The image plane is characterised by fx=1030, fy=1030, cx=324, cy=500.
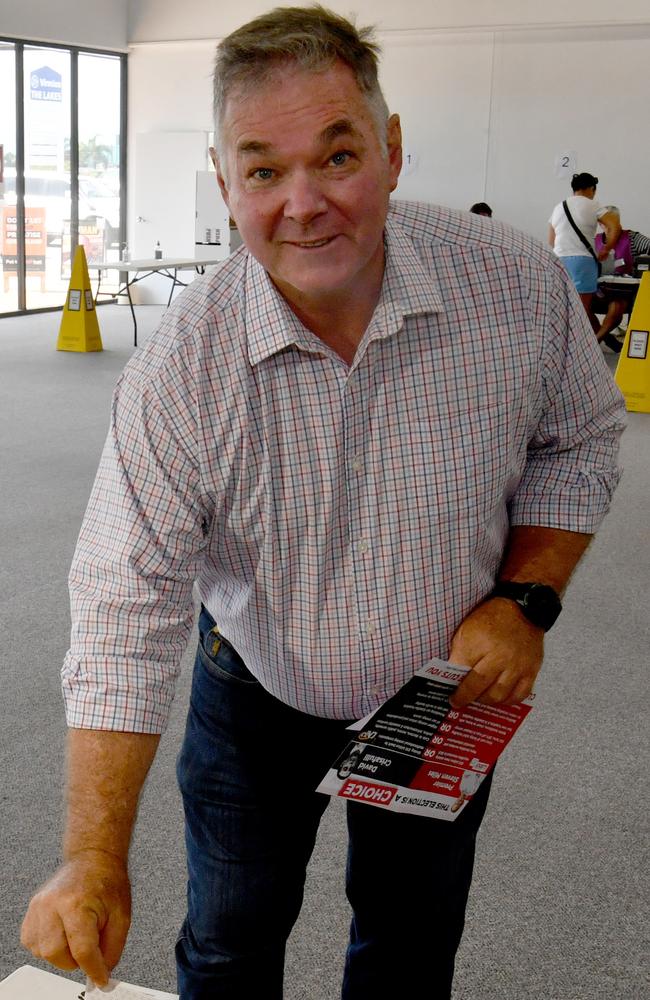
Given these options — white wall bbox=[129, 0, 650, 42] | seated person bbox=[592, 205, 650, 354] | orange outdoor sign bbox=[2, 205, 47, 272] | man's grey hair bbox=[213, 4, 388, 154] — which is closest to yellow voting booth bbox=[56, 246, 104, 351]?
orange outdoor sign bbox=[2, 205, 47, 272]

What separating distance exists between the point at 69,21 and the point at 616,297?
21.9 ft

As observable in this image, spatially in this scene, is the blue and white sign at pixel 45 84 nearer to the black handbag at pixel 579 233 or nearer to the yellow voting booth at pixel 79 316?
the yellow voting booth at pixel 79 316

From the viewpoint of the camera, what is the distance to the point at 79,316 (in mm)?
8969

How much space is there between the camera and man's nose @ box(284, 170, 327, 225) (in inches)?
43.4

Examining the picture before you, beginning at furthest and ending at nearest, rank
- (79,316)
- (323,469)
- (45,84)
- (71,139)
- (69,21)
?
(71,139) < (69,21) < (45,84) < (79,316) < (323,469)

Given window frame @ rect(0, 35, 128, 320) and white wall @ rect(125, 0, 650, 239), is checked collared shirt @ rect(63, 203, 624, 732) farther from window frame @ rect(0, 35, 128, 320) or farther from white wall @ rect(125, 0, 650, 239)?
window frame @ rect(0, 35, 128, 320)

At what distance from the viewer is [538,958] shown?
2031 millimetres

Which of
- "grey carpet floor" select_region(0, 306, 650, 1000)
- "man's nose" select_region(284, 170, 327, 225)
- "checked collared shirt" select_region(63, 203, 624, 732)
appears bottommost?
"grey carpet floor" select_region(0, 306, 650, 1000)

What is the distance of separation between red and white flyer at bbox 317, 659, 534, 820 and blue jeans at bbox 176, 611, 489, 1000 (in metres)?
0.08

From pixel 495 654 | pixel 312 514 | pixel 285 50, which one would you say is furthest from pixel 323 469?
pixel 285 50

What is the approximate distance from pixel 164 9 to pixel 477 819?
12650mm

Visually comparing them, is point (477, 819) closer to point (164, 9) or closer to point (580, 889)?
point (580, 889)

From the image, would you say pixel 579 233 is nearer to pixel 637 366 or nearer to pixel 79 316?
pixel 637 366

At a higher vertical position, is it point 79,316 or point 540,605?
point 540,605
